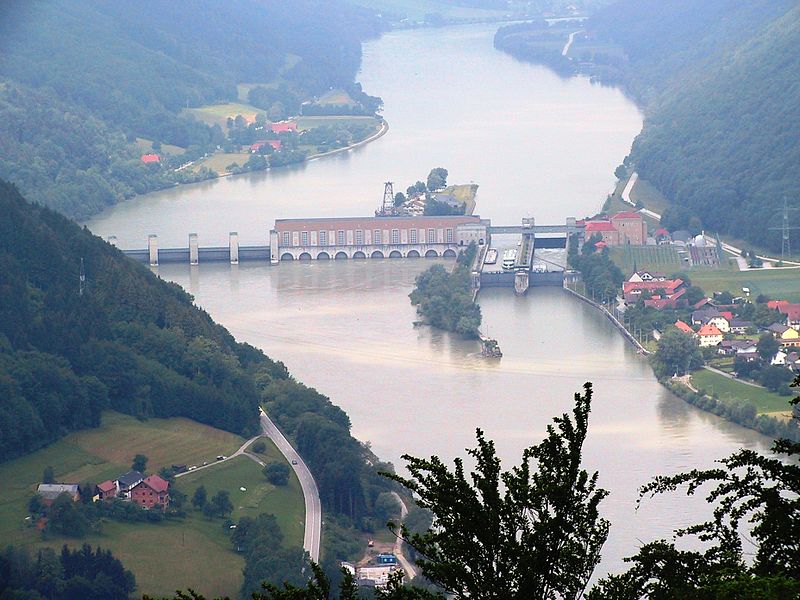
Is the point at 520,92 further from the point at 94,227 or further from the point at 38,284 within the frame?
the point at 38,284

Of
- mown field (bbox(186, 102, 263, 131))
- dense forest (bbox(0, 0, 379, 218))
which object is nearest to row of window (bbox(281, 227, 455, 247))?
dense forest (bbox(0, 0, 379, 218))

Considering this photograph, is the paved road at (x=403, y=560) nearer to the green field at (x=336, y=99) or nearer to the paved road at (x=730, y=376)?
the paved road at (x=730, y=376)

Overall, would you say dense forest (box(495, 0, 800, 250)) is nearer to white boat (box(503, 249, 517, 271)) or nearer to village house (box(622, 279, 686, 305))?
white boat (box(503, 249, 517, 271))

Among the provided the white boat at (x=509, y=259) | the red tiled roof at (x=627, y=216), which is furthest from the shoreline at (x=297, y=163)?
the red tiled roof at (x=627, y=216)

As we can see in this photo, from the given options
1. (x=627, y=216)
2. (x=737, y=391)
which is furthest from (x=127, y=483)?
(x=627, y=216)

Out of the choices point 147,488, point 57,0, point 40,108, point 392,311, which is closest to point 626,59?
point 57,0

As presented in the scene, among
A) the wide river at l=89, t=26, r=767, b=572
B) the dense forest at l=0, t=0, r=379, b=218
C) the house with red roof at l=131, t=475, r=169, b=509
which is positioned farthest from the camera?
the dense forest at l=0, t=0, r=379, b=218
